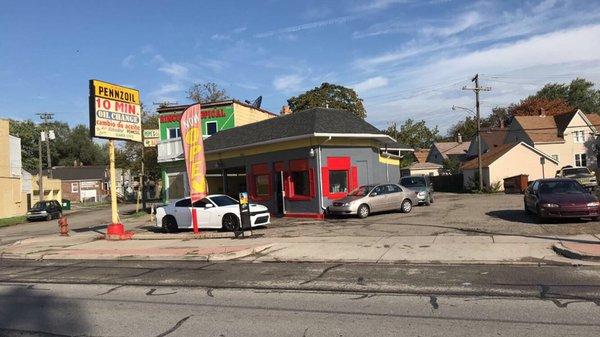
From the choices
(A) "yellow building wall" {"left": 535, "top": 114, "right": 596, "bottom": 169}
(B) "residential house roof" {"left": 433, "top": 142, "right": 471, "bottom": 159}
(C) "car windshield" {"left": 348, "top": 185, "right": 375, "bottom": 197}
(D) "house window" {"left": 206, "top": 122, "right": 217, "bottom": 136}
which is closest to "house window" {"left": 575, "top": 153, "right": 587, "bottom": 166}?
(A) "yellow building wall" {"left": 535, "top": 114, "right": 596, "bottom": 169}

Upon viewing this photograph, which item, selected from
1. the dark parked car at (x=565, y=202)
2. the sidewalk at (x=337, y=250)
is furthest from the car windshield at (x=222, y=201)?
the dark parked car at (x=565, y=202)

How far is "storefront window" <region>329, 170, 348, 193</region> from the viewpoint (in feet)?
76.0

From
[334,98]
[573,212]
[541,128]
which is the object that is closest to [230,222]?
[573,212]

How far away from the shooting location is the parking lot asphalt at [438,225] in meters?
15.3

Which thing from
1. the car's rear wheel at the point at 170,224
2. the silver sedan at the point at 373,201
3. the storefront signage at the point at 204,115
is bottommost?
the car's rear wheel at the point at 170,224

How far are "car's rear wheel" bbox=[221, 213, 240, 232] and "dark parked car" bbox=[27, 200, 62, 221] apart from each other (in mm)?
28017

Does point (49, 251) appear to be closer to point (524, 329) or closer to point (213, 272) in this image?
point (213, 272)

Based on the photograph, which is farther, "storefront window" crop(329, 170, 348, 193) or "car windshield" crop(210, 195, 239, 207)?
"storefront window" crop(329, 170, 348, 193)

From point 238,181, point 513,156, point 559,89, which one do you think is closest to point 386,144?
point 238,181

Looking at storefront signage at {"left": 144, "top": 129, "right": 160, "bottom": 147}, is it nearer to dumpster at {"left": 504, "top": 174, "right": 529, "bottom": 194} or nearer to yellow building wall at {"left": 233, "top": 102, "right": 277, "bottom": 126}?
yellow building wall at {"left": 233, "top": 102, "right": 277, "bottom": 126}

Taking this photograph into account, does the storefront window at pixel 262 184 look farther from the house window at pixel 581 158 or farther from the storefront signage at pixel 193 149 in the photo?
the house window at pixel 581 158

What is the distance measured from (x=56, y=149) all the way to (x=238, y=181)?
90370 millimetres

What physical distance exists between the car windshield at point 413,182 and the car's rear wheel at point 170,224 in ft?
41.5

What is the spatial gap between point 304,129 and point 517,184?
24.2 metres
